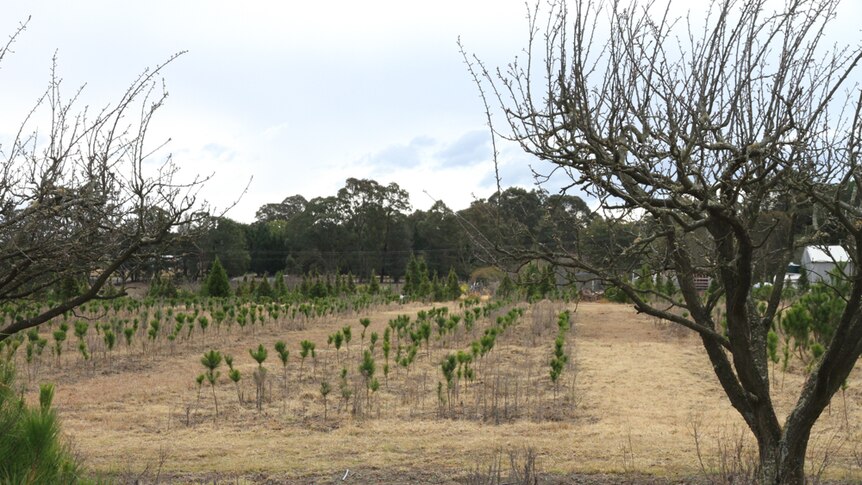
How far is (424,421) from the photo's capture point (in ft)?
27.1

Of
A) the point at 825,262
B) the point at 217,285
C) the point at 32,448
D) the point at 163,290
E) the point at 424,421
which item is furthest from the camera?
the point at 217,285

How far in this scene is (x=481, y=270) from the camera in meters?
40.0

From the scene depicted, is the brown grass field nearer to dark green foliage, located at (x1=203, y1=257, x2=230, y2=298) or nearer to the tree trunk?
the tree trunk

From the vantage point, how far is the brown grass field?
614 cm

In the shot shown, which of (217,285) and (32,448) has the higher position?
(217,285)

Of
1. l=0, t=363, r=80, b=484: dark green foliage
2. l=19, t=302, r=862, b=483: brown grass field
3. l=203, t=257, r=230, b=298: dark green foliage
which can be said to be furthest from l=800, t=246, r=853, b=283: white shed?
l=203, t=257, r=230, b=298: dark green foliage

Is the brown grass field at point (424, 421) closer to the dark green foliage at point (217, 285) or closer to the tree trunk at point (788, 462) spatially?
the tree trunk at point (788, 462)

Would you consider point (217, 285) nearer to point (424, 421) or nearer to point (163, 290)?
point (163, 290)

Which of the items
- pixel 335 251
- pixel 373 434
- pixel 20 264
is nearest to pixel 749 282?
pixel 20 264

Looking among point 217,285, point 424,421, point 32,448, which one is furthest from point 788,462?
point 217,285

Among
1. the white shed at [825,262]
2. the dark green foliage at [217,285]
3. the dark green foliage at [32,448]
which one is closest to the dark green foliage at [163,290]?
the dark green foliage at [217,285]

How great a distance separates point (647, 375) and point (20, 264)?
8932 mm

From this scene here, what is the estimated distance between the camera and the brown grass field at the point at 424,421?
6.14 m

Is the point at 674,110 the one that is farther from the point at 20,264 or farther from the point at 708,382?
the point at 708,382
